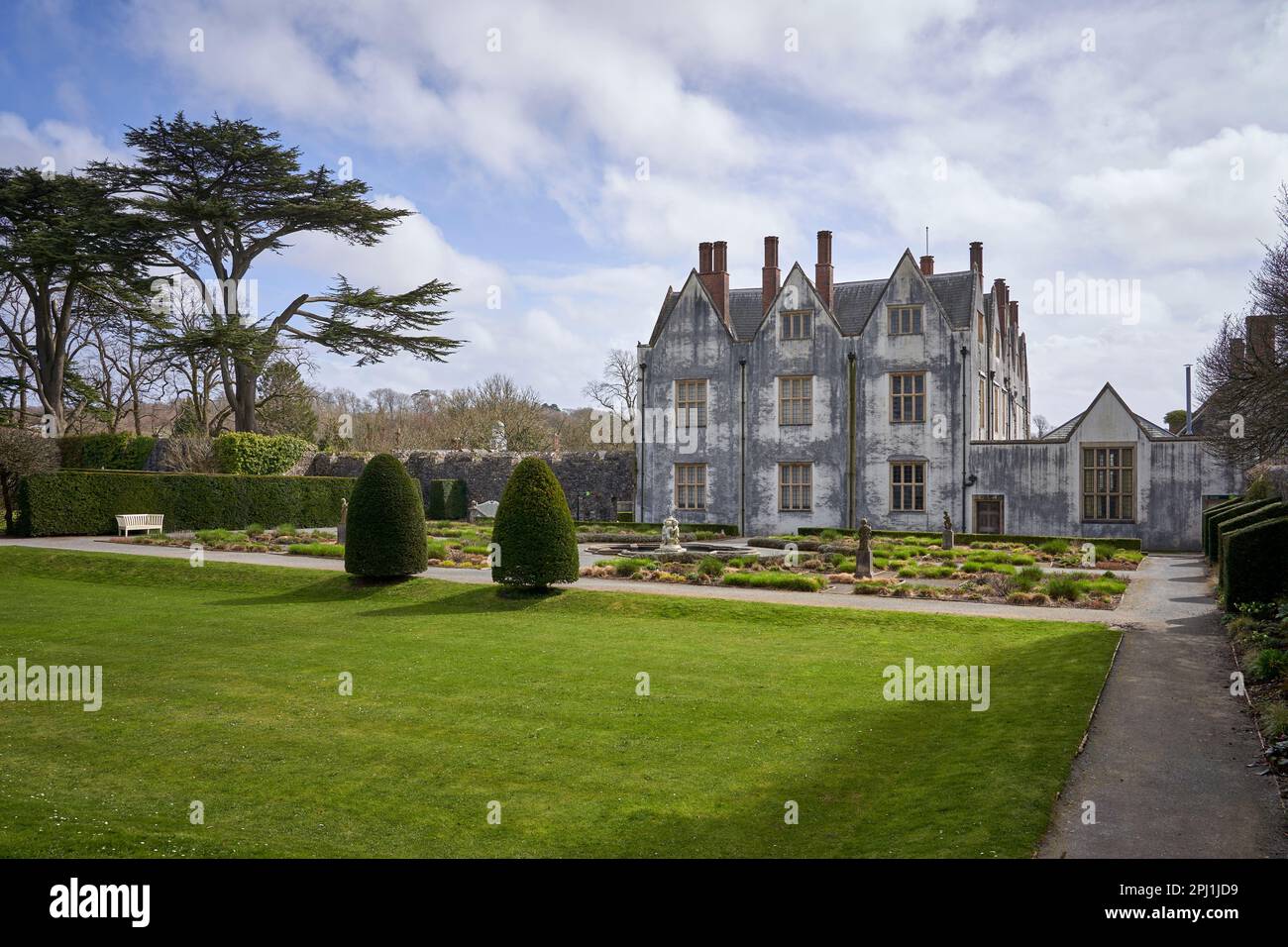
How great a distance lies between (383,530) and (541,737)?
452 inches

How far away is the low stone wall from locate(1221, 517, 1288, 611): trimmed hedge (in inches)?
1133

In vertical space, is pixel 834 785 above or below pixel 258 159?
below

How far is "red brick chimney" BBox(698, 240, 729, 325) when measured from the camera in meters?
37.4

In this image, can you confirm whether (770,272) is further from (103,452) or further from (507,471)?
(103,452)

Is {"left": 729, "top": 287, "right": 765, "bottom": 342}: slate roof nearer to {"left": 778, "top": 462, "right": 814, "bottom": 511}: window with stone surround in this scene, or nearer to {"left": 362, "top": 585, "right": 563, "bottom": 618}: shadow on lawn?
{"left": 778, "top": 462, "right": 814, "bottom": 511}: window with stone surround

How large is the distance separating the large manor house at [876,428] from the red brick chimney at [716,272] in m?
0.06

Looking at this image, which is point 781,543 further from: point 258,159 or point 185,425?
point 185,425

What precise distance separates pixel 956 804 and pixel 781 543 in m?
22.5

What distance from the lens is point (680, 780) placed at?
7312 mm

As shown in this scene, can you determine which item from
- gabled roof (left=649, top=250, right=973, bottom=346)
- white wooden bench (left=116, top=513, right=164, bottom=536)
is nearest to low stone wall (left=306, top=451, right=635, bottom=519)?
gabled roof (left=649, top=250, right=973, bottom=346)

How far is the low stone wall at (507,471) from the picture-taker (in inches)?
1623

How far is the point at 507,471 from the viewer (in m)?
43.4

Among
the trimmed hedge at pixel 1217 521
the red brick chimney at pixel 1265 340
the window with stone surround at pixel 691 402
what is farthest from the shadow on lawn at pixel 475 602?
the window with stone surround at pixel 691 402
